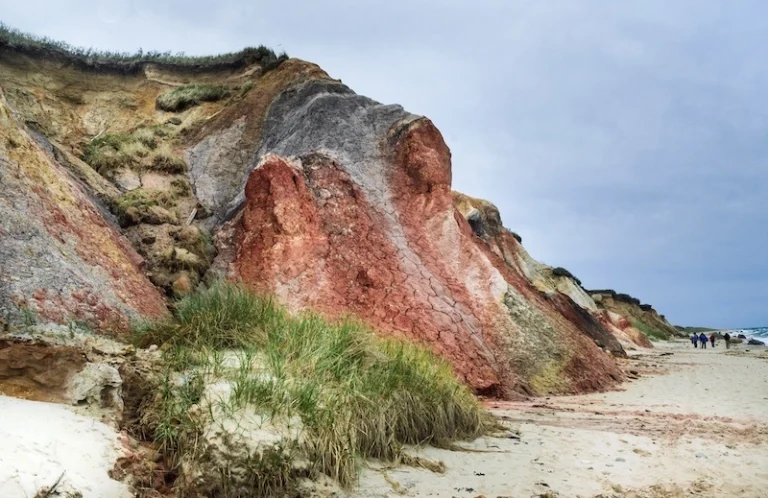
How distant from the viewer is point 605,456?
18.6 ft

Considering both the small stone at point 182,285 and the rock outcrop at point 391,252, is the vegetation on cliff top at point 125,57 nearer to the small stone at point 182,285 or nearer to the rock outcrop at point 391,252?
the rock outcrop at point 391,252

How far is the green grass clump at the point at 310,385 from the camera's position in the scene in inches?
173

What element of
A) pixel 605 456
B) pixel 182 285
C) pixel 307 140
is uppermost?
pixel 307 140

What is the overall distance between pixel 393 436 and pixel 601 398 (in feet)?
18.3

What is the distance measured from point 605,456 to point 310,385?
2.90 m

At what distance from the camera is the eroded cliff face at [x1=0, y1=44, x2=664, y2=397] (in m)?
7.84

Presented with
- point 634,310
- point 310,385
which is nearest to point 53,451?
point 310,385

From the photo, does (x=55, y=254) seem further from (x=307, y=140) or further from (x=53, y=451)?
(x=307, y=140)

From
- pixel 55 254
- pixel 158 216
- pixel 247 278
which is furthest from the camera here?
pixel 158 216

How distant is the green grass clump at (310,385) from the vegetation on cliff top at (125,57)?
35.2 feet

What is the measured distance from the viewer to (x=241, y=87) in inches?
613

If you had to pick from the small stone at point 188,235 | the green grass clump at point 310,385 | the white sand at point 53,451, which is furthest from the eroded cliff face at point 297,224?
the white sand at point 53,451

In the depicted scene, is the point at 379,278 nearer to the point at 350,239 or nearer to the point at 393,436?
the point at 350,239

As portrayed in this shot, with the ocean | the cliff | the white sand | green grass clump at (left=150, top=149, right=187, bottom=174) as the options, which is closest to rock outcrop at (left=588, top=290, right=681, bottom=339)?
the ocean
